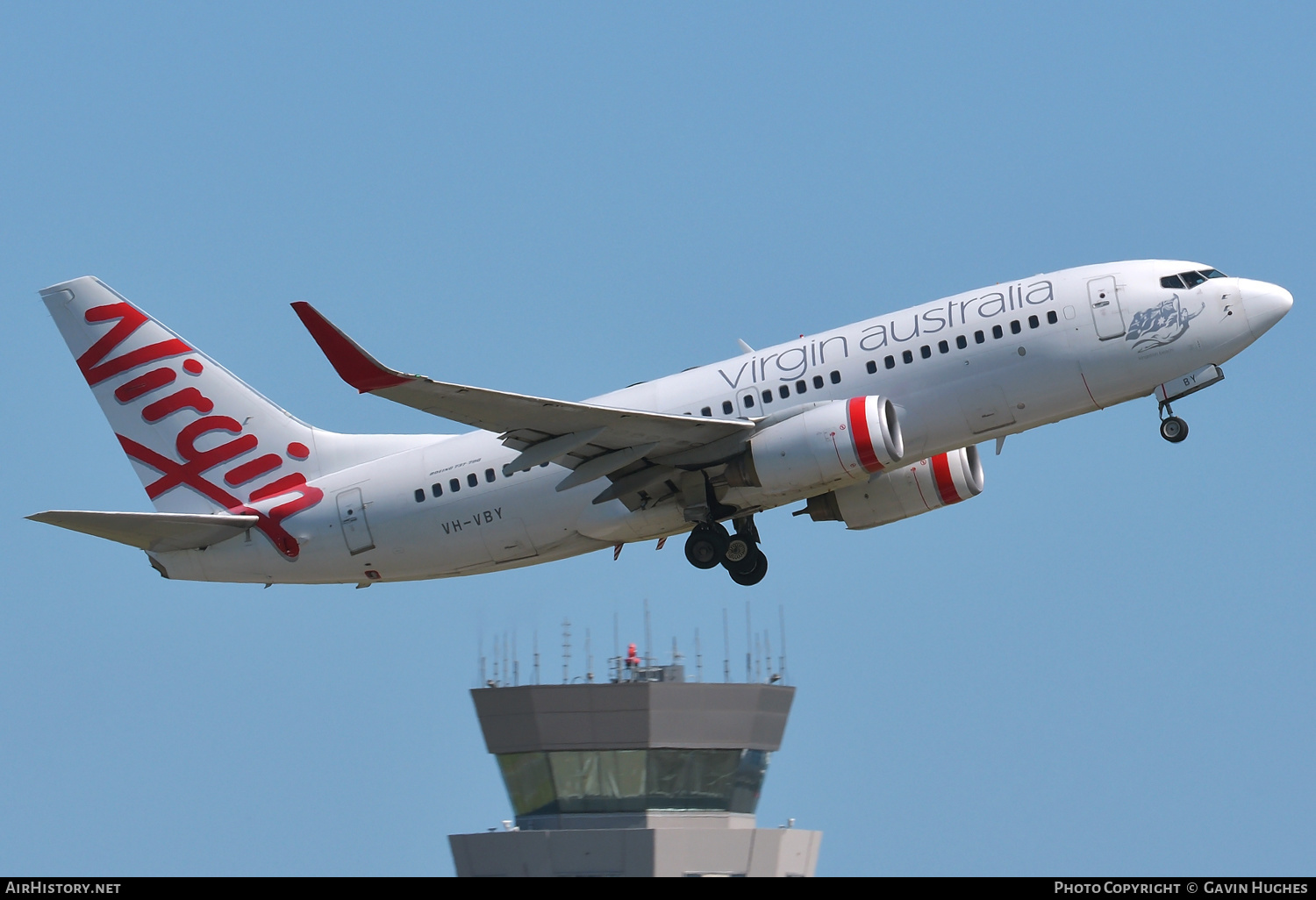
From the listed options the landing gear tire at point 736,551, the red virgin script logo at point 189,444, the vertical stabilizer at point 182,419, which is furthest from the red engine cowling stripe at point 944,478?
the vertical stabilizer at point 182,419

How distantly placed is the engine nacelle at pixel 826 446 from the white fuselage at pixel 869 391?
0.63m

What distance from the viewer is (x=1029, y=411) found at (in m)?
35.0

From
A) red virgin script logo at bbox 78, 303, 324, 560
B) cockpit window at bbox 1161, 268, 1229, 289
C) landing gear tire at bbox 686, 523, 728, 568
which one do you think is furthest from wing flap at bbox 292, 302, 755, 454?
cockpit window at bbox 1161, 268, 1229, 289

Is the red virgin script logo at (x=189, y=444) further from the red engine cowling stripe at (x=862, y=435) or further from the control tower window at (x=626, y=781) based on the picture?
the red engine cowling stripe at (x=862, y=435)

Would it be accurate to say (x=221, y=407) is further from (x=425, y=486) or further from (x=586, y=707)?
(x=586, y=707)

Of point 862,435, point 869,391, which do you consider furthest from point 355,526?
point 869,391

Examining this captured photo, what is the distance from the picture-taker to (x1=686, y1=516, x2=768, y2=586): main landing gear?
37375mm

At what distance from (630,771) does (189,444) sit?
14375 millimetres

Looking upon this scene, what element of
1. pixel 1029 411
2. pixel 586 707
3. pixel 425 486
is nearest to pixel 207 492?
pixel 425 486

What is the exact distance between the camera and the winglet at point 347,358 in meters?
32.0

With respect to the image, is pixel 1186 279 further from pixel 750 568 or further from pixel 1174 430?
pixel 750 568

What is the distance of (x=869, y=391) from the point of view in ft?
116

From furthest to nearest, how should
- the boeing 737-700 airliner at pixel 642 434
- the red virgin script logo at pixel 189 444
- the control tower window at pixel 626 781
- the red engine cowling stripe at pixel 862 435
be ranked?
the control tower window at pixel 626 781 < the red virgin script logo at pixel 189 444 < the boeing 737-700 airliner at pixel 642 434 < the red engine cowling stripe at pixel 862 435
